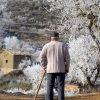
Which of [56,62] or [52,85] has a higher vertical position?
[56,62]

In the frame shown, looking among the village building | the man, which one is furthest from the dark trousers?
the village building

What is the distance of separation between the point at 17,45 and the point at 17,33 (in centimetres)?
35

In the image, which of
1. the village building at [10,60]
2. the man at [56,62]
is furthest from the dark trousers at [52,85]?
the village building at [10,60]

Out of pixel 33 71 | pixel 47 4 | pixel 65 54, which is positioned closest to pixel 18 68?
pixel 33 71

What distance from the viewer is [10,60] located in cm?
1226

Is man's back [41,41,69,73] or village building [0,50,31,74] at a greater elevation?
man's back [41,41,69,73]

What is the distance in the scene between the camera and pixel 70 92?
1245cm

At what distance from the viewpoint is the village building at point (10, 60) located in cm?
1224

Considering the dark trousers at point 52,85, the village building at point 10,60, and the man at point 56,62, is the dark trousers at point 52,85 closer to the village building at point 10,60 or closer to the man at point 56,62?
the man at point 56,62

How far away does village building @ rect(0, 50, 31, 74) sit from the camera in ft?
40.2

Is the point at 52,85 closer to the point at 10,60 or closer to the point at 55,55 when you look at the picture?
the point at 55,55

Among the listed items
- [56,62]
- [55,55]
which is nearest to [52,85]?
[56,62]

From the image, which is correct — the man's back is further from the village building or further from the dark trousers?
the village building

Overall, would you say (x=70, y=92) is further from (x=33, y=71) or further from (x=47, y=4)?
Answer: (x=47, y=4)
